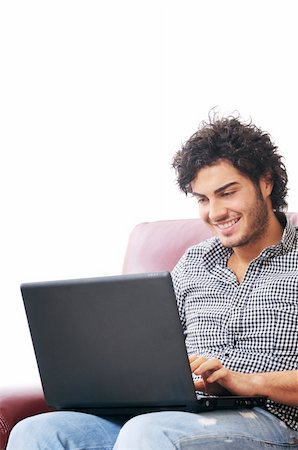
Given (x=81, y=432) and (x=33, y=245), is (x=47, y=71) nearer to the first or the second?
(x=33, y=245)

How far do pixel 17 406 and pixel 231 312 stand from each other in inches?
20.8

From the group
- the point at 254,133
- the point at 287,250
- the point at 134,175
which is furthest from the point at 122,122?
the point at 287,250

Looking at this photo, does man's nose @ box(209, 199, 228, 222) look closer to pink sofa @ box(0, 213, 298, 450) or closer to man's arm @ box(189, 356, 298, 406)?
pink sofa @ box(0, 213, 298, 450)

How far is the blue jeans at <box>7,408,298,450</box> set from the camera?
5.29 feet

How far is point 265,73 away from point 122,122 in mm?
598

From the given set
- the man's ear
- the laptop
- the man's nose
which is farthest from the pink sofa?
the laptop

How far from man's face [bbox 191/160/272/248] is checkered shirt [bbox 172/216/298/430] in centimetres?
6

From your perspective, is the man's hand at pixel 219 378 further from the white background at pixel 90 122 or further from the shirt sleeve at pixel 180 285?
the white background at pixel 90 122

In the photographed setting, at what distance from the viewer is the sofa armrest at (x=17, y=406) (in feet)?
6.32

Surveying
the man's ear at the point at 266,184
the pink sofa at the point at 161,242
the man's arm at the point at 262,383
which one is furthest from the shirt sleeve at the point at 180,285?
the man's arm at the point at 262,383

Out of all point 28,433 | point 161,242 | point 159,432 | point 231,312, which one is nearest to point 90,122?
point 161,242

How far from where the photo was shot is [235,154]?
2.09m

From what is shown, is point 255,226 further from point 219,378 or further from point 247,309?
point 219,378

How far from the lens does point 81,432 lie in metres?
1.83
